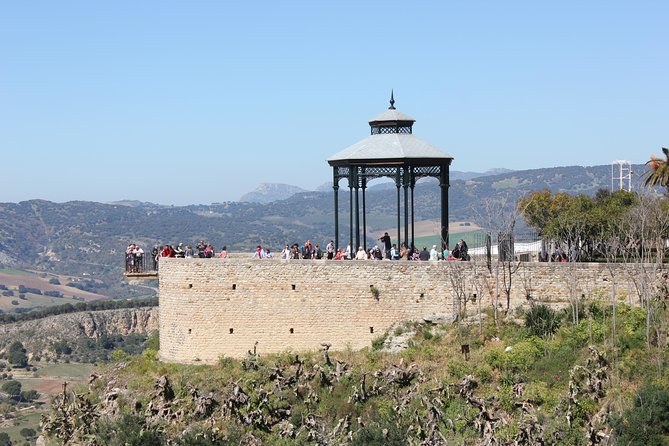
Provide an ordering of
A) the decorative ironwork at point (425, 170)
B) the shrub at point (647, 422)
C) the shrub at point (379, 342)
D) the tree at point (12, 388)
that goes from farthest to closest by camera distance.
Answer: the tree at point (12, 388) < the decorative ironwork at point (425, 170) < the shrub at point (379, 342) < the shrub at point (647, 422)

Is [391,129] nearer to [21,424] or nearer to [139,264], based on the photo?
[139,264]

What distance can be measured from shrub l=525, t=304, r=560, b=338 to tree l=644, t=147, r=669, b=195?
1195cm

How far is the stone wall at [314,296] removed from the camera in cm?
3006

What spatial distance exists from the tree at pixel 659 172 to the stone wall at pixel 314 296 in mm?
11190

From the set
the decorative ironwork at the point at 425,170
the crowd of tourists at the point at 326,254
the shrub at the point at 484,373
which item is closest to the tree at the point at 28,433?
the crowd of tourists at the point at 326,254

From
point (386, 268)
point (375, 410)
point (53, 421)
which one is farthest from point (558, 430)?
point (53, 421)

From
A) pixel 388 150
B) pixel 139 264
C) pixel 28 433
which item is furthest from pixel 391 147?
pixel 28 433

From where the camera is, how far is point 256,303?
3188 cm

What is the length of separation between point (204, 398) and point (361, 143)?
991cm

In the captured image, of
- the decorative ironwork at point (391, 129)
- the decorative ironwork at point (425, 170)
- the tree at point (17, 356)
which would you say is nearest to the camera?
the decorative ironwork at point (425, 170)

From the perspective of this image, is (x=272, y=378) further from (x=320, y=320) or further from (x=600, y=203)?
(x=600, y=203)

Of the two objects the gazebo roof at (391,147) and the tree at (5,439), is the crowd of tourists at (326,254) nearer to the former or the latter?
the gazebo roof at (391,147)

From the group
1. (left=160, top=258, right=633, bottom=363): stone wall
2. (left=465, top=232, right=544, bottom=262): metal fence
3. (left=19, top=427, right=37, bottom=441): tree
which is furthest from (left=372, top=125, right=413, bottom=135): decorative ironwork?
(left=19, top=427, right=37, bottom=441): tree

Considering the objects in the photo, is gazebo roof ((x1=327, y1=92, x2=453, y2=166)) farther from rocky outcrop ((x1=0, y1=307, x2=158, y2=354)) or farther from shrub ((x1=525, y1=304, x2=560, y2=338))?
rocky outcrop ((x1=0, y1=307, x2=158, y2=354))
